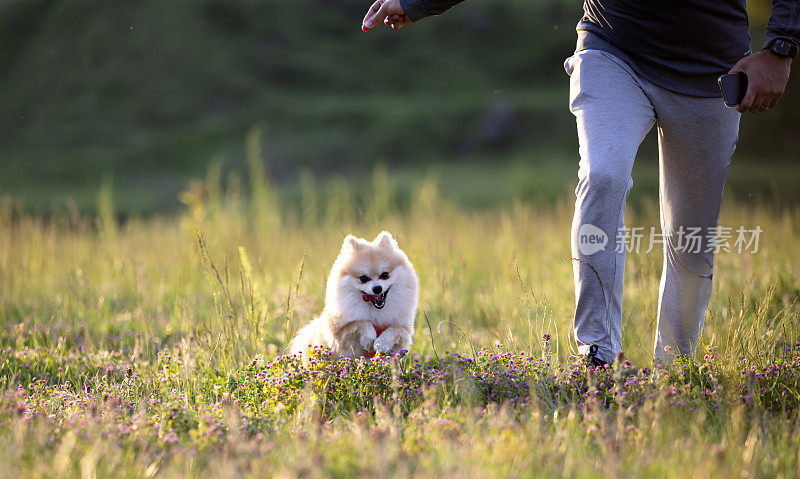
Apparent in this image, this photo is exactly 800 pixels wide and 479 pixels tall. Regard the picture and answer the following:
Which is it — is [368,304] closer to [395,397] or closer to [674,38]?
[395,397]

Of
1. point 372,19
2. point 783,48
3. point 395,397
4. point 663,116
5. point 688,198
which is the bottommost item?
point 395,397

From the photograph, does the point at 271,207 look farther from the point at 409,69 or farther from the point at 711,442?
the point at 409,69

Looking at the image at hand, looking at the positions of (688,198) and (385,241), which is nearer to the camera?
(688,198)

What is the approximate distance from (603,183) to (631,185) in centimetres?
31

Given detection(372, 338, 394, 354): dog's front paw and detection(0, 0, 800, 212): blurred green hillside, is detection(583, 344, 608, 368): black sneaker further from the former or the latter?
detection(0, 0, 800, 212): blurred green hillside

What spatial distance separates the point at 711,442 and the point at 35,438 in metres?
2.52

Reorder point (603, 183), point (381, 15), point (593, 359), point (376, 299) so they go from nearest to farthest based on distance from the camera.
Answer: point (603, 183) → point (593, 359) → point (376, 299) → point (381, 15)

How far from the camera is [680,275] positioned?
139 inches

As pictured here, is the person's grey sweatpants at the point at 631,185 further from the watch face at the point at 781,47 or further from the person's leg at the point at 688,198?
the watch face at the point at 781,47

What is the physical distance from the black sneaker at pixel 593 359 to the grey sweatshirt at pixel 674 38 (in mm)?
1274

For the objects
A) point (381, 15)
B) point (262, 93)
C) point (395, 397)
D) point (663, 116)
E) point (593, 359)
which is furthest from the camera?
point (262, 93)

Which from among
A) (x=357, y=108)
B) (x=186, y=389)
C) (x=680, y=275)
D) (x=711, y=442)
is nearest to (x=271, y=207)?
(x=186, y=389)

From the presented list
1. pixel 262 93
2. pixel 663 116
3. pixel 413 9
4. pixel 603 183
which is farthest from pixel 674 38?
pixel 262 93

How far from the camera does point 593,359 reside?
311 cm
